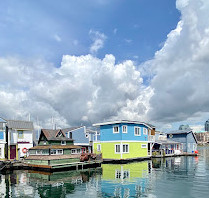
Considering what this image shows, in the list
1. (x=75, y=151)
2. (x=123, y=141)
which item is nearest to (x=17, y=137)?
(x=75, y=151)

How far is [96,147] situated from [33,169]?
15.6 metres

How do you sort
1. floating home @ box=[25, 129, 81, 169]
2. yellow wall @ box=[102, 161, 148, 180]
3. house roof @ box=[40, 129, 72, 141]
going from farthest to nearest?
house roof @ box=[40, 129, 72, 141] → floating home @ box=[25, 129, 81, 169] → yellow wall @ box=[102, 161, 148, 180]

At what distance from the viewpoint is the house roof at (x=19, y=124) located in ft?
138

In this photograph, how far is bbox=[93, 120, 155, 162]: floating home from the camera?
4162 centimetres

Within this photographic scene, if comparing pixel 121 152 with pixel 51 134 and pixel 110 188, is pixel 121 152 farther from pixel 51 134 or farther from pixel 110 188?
pixel 110 188

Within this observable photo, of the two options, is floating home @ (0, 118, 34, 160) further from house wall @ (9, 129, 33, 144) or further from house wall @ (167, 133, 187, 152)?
house wall @ (167, 133, 187, 152)

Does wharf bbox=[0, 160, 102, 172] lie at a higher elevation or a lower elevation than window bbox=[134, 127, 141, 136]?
lower

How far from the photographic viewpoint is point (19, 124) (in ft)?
143

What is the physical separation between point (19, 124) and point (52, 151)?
14322mm

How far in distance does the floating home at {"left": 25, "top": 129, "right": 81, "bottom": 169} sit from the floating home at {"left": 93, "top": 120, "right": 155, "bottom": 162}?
8.32 metres

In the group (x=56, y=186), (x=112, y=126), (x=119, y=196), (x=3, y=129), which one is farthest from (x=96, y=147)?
(x=119, y=196)

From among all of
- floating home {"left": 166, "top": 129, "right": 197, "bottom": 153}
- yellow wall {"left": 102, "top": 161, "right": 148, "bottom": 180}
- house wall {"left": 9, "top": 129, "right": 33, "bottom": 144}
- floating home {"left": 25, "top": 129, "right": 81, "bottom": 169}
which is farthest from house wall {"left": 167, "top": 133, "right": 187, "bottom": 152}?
house wall {"left": 9, "top": 129, "right": 33, "bottom": 144}

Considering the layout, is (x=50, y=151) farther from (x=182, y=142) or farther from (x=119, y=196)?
(x=182, y=142)

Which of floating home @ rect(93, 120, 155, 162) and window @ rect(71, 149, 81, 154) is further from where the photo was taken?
floating home @ rect(93, 120, 155, 162)
